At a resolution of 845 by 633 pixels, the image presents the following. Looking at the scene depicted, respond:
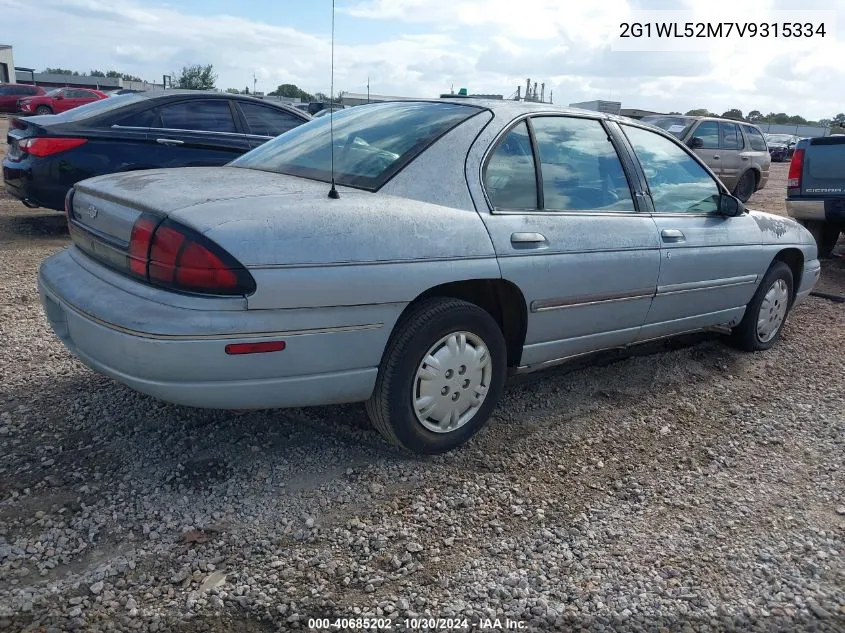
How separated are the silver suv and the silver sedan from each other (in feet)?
31.9

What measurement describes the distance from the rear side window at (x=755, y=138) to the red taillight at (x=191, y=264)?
13.9 m

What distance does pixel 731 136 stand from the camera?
13703mm

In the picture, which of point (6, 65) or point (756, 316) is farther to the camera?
point (6, 65)

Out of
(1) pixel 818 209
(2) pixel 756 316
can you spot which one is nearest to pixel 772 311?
(2) pixel 756 316

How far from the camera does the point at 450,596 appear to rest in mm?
2338

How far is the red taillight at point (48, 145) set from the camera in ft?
21.8

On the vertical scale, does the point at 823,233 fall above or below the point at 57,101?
below

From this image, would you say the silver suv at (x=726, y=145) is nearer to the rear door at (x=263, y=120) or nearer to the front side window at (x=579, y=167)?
the rear door at (x=263, y=120)

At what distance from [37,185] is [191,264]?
5191 mm

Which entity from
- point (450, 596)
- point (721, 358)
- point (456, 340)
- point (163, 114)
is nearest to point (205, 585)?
point (450, 596)

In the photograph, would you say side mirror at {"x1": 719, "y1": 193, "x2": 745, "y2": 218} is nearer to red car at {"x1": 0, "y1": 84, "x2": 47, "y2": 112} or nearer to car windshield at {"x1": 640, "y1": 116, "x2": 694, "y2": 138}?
car windshield at {"x1": 640, "y1": 116, "x2": 694, "y2": 138}

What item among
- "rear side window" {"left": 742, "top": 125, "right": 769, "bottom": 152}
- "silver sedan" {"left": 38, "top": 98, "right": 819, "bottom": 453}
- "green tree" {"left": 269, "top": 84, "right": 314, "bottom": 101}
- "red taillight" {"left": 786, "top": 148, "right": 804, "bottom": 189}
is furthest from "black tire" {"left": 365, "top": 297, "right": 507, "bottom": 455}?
"green tree" {"left": 269, "top": 84, "right": 314, "bottom": 101}

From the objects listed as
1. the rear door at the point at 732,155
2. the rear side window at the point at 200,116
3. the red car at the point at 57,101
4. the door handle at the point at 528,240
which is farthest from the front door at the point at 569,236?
the red car at the point at 57,101

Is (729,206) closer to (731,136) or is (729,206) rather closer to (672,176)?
(672,176)
